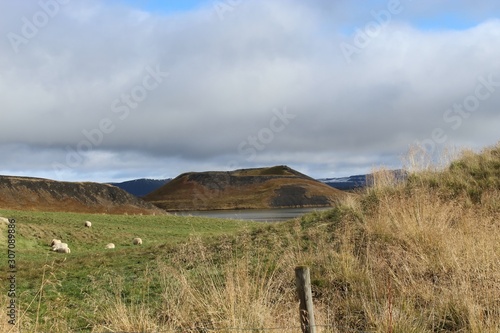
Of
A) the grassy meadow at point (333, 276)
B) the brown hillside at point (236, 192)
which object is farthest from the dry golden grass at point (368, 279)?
the brown hillside at point (236, 192)

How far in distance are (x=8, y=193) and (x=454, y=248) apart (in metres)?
35.3

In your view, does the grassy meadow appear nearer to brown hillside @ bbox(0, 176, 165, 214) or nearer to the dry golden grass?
the dry golden grass

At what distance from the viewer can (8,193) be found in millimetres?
36281

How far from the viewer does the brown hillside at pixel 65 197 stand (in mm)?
36438

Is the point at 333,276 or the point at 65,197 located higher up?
the point at 65,197

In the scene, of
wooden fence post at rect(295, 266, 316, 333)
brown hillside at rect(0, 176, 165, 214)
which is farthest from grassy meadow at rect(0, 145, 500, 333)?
brown hillside at rect(0, 176, 165, 214)

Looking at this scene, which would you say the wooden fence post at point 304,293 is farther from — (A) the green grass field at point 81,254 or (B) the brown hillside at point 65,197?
(B) the brown hillside at point 65,197

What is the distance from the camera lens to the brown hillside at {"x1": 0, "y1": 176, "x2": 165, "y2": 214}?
36.4 meters

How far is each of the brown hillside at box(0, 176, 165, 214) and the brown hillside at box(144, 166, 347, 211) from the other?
22.6 meters

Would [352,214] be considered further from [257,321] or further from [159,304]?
[257,321]

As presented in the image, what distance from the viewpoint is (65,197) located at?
3978 centimetres

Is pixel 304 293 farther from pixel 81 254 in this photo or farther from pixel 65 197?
pixel 65 197

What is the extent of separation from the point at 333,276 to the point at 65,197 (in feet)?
117

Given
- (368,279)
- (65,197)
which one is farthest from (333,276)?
(65,197)
